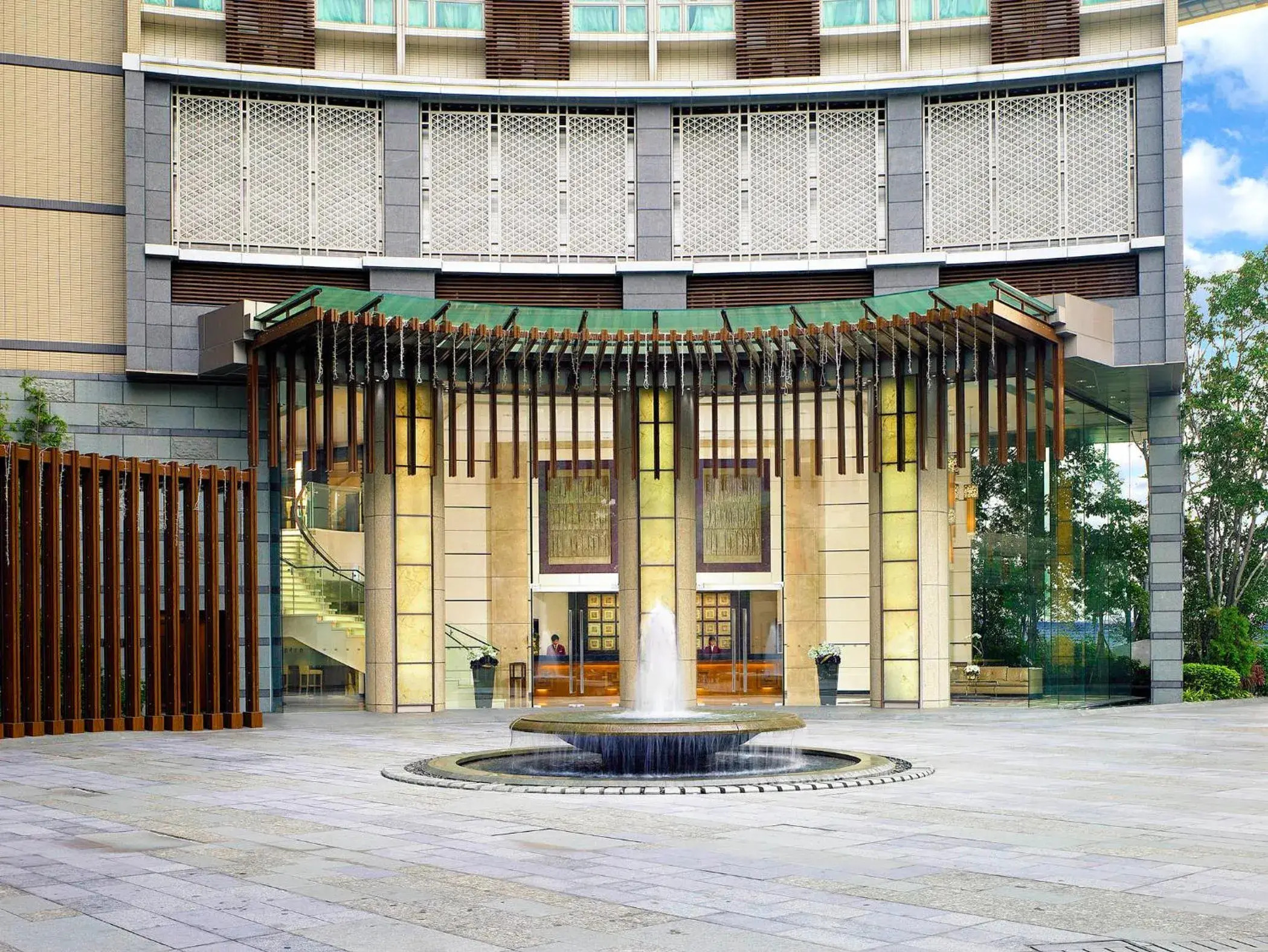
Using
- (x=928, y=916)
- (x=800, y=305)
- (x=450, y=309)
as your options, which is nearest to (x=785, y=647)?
(x=800, y=305)

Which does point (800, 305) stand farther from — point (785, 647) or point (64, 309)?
point (64, 309)

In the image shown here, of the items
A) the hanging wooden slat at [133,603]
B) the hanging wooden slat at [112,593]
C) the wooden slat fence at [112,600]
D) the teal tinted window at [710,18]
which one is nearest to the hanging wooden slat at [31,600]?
the wooden slat fence at [112,600]

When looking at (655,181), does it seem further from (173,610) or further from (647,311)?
(173,610)

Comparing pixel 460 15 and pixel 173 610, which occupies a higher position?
pixel 460 15

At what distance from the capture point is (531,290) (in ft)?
97.3

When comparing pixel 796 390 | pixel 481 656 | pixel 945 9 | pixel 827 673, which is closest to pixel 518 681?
pixel 481 656

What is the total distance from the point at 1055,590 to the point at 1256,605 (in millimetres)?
11336

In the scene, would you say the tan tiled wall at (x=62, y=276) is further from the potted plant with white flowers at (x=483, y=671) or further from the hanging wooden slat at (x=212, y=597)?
the potted plant with white flowers at (x=483, y=671)

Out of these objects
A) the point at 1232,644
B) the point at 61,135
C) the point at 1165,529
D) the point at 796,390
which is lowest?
the point at 1232,644

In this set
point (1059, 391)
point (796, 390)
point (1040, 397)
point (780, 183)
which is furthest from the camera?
point (780, 183)

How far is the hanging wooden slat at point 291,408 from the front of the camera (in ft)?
84.5

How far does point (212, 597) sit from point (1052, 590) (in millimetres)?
16039

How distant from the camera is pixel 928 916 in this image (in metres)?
8.22

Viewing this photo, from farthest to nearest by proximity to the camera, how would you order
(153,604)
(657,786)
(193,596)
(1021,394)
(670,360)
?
1. (670,360)
2. (1021,394)
3. (193,596)
4. (153,604)
5. (657,786)
